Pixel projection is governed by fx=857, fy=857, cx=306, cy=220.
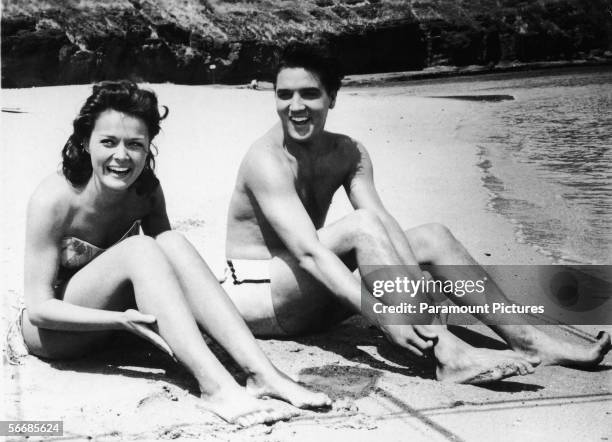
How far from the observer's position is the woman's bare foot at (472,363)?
1664mm

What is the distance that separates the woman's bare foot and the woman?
291 millimetres

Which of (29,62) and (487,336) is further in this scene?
(29,62)

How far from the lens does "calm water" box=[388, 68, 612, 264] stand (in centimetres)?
323

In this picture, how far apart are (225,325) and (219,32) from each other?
14.4 feet

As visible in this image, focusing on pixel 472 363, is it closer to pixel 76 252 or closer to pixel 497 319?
pixel 497 319

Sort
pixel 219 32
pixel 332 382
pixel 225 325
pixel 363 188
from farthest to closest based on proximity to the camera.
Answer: pixel 219 32, pixel 363 188, pixel 332 382, pixel 225 325

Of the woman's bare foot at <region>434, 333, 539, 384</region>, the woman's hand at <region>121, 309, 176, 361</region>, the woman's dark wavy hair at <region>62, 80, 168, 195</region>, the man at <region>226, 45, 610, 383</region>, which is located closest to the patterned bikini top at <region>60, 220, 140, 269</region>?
the woman's dark wavy hair at <region>62, 80, 168, 195</region>

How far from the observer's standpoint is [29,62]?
530cm

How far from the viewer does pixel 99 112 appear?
1.72m

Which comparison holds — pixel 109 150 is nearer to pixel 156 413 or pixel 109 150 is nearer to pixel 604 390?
pixel 156 413

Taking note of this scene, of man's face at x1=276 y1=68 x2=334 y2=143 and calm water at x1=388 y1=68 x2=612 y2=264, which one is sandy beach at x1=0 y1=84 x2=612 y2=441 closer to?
calm water at x1=388 y1=68 x2=612 y2=264

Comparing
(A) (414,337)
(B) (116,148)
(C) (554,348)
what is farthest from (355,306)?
(B) (116,148)

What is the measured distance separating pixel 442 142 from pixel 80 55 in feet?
7.46

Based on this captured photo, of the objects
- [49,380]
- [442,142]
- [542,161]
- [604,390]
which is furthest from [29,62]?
[604,390]
